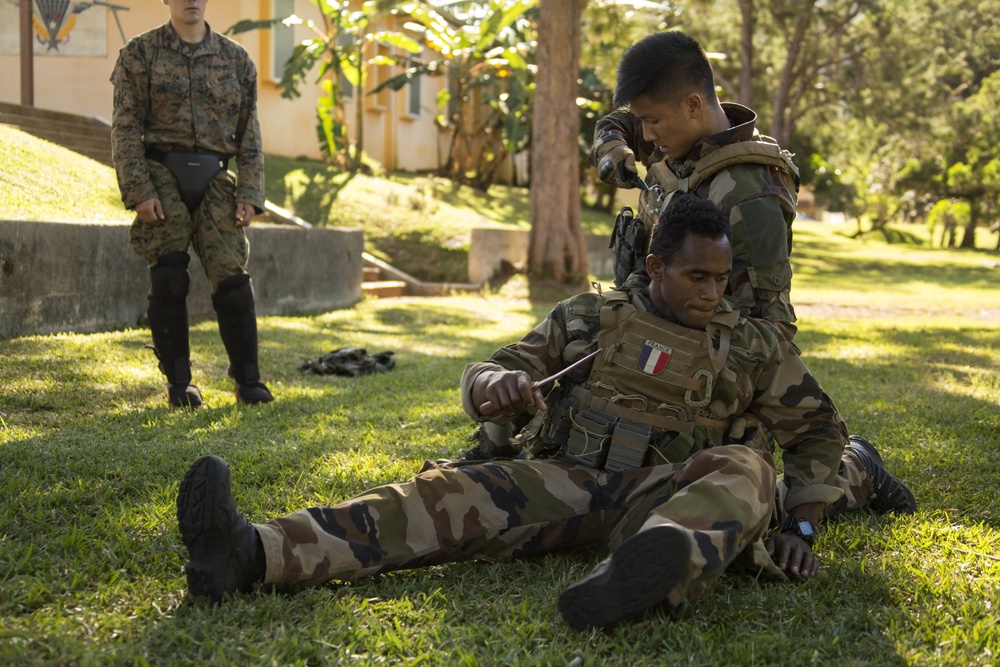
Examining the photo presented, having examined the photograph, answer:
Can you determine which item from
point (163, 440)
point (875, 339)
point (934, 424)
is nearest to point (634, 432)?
point (163, 440)

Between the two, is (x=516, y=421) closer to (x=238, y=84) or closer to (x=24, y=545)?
(x=24, y=545)

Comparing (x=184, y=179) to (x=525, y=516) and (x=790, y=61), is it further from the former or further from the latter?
(x=790, y=61)

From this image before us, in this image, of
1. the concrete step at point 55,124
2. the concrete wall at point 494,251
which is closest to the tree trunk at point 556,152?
the concrete wall at point 494,251

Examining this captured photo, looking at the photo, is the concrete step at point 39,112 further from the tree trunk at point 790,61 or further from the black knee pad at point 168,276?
the tree trunk at point 790,61

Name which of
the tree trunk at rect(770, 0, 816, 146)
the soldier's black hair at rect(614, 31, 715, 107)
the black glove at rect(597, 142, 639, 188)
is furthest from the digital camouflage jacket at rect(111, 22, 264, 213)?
the tree trunk at rect(770, 0, 816, 146)

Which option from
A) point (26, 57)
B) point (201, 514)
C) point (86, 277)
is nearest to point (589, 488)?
point (201, 514)

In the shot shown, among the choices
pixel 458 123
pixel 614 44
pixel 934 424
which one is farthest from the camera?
pixel 614 44

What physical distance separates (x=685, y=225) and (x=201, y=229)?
9.89 ft

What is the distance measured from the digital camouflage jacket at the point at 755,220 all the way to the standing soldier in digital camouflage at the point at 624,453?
0.15 metres

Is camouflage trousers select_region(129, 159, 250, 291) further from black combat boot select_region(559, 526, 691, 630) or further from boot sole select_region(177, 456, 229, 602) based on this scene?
black combat boot select_region(559, 526, 691, 630)

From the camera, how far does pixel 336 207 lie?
14.5 metres

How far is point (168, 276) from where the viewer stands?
504 centimetres

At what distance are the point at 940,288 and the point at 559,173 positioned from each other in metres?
8.03

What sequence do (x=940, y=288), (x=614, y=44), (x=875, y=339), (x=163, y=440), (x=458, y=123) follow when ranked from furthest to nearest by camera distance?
(x=614, y=44), (x=458, y=123), (x=940, y=288), (x=875, y=339), (x=163, y=440)
